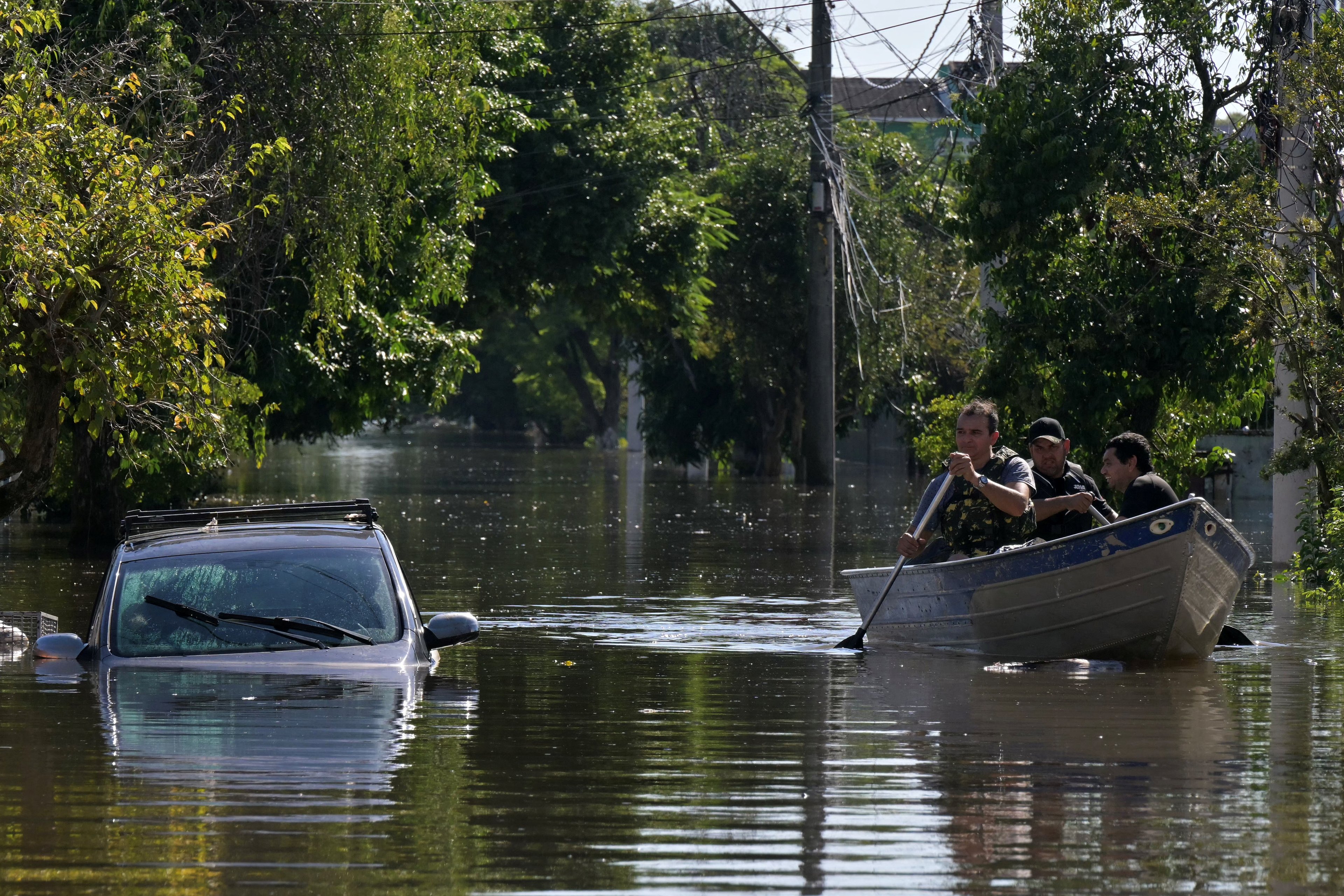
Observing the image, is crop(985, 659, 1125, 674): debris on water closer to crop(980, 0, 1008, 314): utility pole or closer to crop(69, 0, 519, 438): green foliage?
crop(69, 0, 519, 438): green foliage

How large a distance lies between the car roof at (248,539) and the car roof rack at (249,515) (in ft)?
0.25

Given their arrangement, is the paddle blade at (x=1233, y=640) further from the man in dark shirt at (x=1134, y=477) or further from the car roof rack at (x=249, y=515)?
the car roof rack at (x=249, y=515)

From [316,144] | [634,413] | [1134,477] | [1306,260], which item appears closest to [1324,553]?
[1306,260]

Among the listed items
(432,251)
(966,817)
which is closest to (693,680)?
(966,817)

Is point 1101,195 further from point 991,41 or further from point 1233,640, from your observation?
point 1233,640

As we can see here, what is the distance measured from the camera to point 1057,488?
1457cm

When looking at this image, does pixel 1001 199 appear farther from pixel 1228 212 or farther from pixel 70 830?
pixel 70 830

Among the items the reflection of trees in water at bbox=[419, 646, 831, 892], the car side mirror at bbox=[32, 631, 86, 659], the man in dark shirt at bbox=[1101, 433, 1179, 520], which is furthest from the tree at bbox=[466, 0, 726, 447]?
the car side mirror at bbox=[32, 631, 86, 659]

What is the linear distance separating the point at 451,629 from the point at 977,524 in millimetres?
5555

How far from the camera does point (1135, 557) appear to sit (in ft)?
44.6

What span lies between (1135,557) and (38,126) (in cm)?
772

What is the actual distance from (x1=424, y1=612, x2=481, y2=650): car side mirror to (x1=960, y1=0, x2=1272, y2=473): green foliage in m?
15.3

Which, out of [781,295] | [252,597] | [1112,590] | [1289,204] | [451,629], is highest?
[781,295]

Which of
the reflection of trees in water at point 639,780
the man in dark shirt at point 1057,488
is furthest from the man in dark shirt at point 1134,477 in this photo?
the reflection of trees in water at point 639,780
